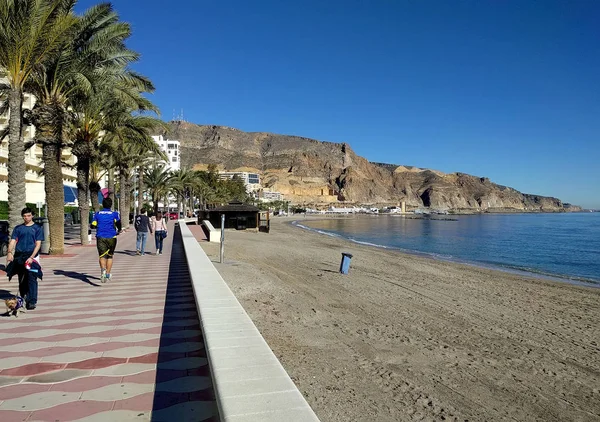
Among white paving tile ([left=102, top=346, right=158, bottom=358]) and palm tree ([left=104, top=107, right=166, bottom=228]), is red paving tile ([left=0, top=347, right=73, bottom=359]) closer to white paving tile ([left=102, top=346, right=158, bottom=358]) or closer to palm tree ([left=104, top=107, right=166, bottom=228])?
white paving tile ([left=102, top=346, right=158, bottom=358])

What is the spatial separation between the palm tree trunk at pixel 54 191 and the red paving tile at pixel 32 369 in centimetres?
1006

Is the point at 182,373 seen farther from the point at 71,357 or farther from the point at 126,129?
the point at 126,129

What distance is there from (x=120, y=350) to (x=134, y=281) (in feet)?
14.2

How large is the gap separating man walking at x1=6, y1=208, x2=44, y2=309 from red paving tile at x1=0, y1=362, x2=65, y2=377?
2.21 metres

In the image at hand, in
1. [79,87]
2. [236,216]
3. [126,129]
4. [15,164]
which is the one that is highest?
[79,87]

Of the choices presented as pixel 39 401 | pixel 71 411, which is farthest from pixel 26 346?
pixel 71 411

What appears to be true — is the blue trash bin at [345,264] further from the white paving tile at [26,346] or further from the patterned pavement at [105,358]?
the white paving tile at [26,346]

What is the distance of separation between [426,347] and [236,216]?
1288 inches

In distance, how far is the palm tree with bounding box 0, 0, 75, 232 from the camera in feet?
30.9

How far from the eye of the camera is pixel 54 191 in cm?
1290

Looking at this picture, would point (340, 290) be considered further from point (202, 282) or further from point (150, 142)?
point (150, 142)

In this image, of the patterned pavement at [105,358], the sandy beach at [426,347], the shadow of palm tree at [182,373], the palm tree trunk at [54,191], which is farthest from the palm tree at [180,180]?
the shadow of palm tree at [182,373]

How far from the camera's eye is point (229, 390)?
2.61m

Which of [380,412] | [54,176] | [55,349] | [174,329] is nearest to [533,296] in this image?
[380,412]
